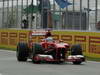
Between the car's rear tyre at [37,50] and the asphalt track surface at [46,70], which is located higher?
the car's rear tyre at [37,50]

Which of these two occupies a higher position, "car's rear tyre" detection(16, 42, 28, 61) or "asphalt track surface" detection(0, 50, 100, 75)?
"car's rear tyre" detection(16, 42, 28, 61)

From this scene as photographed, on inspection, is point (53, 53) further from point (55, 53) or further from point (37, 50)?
point (37, 50)

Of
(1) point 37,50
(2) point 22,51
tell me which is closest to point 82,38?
(2) point 22,51

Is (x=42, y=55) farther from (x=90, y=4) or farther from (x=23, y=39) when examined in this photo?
(x=23, y=39)

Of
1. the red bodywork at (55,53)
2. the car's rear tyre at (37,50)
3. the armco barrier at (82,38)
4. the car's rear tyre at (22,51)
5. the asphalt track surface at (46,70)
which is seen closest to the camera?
the asphalt track surface at (46,70)

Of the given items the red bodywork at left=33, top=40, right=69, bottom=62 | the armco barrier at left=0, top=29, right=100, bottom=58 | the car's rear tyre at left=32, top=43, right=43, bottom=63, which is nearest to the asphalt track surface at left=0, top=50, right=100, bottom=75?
the red bodywork at left=33, top=40, right=69, bottom=62

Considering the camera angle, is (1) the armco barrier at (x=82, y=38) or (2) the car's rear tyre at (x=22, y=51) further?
(1) the armco barrier at (x=82, y=38)

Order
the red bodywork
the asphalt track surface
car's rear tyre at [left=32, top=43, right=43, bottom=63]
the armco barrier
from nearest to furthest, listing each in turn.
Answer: the asphalt track surface < the red bodywork < car's rear tyre at [left=32, top=43, right=43, bottom=63] < the armco barrier

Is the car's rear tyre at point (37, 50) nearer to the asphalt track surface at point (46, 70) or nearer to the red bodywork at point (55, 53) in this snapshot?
the red bodywork at point (55, 53)

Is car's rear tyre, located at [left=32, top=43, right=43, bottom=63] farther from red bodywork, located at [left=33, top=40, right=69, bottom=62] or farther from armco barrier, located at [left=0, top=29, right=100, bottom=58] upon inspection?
armco barrier, located at [left=0, top=29, right=100, bottom=58]

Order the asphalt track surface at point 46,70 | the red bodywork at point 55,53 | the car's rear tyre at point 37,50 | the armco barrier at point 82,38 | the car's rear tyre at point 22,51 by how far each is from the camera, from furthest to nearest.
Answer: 1. the armco barrier at point 82,38
2. the car's rear tyre at point 22,51
3. the car's rear tyre at point 37,50
4. the red bodywork at point 55,53
5. the asphalt track surface at point 46,70

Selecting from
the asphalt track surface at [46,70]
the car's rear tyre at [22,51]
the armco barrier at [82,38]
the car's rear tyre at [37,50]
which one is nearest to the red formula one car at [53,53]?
the car's rear tyre at [37,50]

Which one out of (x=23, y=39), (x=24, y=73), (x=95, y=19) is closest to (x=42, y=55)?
(x=24, y=73)

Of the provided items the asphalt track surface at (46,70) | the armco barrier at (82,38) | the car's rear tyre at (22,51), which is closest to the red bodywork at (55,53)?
the asphalt track surface at (46,70)
